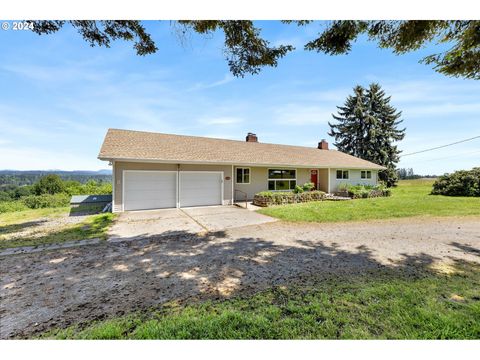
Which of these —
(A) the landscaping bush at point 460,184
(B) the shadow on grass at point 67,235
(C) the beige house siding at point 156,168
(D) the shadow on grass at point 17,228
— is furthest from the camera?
(A) the landscaping bush at point 460,184

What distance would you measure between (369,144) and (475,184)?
15065 millimetres

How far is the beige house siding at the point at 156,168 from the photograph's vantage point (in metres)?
10.3

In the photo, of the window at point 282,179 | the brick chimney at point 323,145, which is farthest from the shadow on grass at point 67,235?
the brick chimney at point 323,145

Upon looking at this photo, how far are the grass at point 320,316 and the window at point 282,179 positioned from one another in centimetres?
1192

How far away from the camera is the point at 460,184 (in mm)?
17484

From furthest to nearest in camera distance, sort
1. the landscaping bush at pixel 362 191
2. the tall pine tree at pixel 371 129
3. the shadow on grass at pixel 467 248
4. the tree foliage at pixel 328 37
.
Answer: the tall pine tree at pixel 371 129, the landscaping bush at pixel 362 191, the shadow on grass at pixel 467 248, the tree foliage at pixel 328 37

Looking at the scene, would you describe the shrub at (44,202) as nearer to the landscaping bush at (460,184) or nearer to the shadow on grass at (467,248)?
the shadow on grass at (467,248)

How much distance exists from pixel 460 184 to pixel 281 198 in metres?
16.0

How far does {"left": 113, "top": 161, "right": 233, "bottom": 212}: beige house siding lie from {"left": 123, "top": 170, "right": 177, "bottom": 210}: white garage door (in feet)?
0.70

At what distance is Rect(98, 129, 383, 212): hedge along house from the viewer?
418 inches

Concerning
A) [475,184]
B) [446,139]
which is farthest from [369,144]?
[475,184]

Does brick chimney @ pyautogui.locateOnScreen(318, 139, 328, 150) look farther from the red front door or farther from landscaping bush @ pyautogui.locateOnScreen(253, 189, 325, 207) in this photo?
landscaping bush @ pyautogui.locateOnScreen(253, 189, 325, 207)
